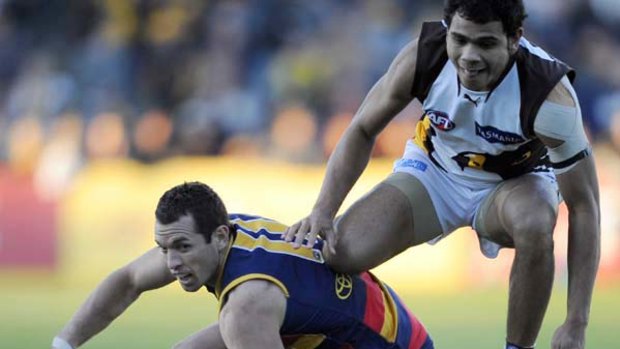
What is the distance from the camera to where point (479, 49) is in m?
5.22

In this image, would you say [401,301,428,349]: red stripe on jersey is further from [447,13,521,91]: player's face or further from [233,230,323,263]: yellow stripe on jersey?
[447,13,521,91]: player's face

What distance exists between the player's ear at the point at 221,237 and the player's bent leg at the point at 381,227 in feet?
1.60

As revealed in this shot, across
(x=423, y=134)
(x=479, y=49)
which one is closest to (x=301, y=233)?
(x=423, y=134)

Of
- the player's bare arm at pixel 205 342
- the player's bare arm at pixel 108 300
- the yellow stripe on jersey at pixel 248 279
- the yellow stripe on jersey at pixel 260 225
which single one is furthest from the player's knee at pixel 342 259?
the player's bare arm at pixel 108 300

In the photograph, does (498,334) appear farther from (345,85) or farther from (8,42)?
(8,42)

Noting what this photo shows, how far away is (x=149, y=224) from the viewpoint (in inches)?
481

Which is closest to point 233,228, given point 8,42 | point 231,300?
point 231,300

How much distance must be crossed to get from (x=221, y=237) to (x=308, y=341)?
622 mm

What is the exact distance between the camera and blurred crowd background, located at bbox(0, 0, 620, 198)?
13.0 m

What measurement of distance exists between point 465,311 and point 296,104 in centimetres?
316

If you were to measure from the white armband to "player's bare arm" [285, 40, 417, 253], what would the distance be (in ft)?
1.98

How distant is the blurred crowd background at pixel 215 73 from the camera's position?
13.0 meters

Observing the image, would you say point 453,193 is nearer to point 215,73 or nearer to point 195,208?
point 195,208

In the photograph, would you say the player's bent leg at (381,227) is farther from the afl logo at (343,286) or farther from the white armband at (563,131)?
the white armband at (563,131)
